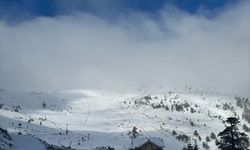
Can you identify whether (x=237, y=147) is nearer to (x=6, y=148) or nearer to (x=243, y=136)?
(x=243, y=136)

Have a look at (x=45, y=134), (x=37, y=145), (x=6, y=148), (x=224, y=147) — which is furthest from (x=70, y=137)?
(x=224, y=147)

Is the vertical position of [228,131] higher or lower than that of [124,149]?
higher

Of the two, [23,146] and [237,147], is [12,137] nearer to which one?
[23,146]

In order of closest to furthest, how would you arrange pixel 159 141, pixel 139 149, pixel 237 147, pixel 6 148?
pixel 237 147 < pixel 6 148 < pixel 139 149 < pixel 159 141

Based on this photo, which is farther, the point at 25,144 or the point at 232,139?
the point at 25,144

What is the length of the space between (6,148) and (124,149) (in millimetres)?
107673

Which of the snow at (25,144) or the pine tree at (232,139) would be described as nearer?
the pine tree at (232,139)

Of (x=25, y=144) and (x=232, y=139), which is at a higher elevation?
(x=232, y=139)

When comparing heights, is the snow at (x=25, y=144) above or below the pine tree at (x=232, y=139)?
below

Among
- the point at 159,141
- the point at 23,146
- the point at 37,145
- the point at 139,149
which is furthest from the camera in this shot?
the point at 159,141

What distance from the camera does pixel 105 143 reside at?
7741 inches

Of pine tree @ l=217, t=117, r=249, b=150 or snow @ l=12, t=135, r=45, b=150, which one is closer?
pine tree @ l=217, t=117, r=249, b=150

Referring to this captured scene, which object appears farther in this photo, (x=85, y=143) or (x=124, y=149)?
(x=85, y=143)

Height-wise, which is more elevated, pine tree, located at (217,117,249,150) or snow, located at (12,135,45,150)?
pine tree, located at (217,117,249,150)
